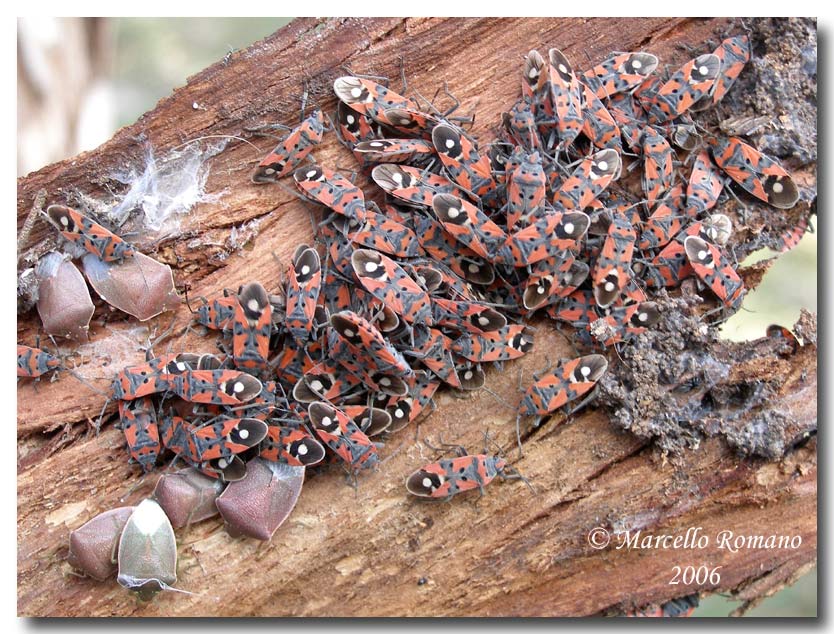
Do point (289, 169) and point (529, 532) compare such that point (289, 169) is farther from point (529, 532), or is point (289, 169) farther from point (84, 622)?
point (84, 622)

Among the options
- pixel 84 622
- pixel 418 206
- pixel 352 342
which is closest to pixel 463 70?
pixel 418 206

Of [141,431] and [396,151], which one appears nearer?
[141,431]

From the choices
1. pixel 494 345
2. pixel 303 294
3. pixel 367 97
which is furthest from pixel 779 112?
pixel 303 294

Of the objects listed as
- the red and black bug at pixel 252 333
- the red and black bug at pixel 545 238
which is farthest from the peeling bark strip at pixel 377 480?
the red and black bug at pixel 545 238

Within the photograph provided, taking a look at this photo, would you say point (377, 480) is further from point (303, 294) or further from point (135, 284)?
point (135, 284)

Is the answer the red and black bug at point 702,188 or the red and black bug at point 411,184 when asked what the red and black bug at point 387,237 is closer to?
the red and black bug at point 411,184

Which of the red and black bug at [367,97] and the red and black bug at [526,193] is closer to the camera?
the red and black bug at [526,193]
